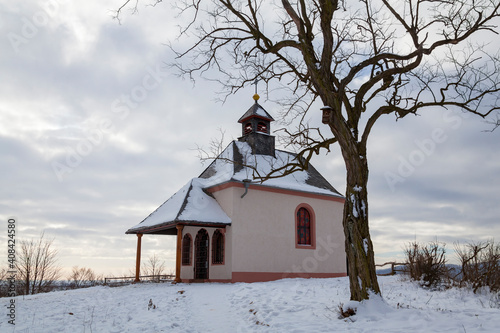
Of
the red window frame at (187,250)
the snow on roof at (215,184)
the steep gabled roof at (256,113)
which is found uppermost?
the steep gabled roof at (256,113)

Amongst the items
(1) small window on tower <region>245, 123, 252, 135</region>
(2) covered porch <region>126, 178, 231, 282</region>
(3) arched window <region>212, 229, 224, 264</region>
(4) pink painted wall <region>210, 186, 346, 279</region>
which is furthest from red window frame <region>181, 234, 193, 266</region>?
(1) small window on tower <region>245, 123, 252, 135</region>

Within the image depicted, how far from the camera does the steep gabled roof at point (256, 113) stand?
66.7 ft

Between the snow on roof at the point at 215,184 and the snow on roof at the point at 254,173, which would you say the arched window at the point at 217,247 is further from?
the snow on roof at the point at 254,173

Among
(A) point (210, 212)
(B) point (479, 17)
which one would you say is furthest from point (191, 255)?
(B) point (479, 17)

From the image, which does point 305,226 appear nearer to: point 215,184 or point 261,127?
point 215,184

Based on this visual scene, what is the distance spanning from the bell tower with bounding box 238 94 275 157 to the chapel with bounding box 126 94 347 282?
0.17 ft

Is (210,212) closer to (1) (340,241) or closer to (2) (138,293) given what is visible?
(2) (138,293)

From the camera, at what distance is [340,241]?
65.3ft

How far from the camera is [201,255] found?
18.4 metres

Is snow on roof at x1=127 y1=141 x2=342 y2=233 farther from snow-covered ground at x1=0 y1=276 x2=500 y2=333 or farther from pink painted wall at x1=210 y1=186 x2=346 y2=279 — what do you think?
snow-covered ground at x1=0 y1=276 x2=500 y2=333

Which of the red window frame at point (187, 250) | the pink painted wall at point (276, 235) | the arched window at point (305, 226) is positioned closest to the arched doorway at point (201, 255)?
the red window frame at point (187, 250)

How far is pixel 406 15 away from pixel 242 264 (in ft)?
36.9

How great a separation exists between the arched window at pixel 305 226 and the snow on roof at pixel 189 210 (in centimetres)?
398

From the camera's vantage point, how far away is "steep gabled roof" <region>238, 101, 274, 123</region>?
20.3m
